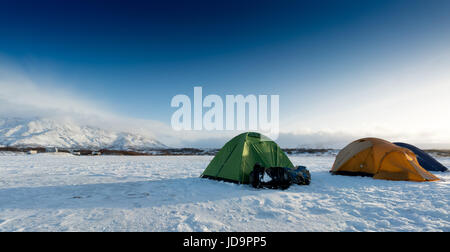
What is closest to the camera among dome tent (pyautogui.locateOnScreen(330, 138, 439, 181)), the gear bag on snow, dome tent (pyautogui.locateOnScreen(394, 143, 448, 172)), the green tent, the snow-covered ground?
the snow-covered ground

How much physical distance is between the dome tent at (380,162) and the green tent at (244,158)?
13.0 feet

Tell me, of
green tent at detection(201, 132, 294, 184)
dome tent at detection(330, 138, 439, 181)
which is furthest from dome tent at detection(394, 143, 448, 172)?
green tent at detection(201, 132, 294, 184)

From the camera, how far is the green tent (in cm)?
808

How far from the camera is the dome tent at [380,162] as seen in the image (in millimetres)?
8859

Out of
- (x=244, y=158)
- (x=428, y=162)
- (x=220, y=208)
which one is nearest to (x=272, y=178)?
(x=244, y=158)

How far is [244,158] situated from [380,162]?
23.8ft

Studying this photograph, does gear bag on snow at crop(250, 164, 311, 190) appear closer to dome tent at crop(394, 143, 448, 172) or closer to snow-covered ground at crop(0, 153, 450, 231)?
snow-covered ground at crop(0, 153, 450, 231)

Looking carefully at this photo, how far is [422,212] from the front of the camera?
473 cm

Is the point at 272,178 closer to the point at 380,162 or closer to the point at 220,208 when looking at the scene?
the point at 220,208

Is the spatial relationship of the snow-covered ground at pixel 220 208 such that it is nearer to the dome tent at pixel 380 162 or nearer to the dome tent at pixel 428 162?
the dome tent at pixel 380 162

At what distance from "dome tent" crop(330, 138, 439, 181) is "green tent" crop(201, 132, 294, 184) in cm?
396
